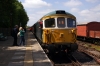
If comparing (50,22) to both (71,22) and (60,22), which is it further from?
(71,22)

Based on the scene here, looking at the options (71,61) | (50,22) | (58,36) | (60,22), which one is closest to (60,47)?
(58,36)

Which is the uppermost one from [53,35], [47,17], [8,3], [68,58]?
[8,3]

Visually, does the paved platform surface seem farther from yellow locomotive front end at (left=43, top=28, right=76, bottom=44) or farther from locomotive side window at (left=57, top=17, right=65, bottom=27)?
locomotive side window at (left=57, top=17, right=65, bottom=27)

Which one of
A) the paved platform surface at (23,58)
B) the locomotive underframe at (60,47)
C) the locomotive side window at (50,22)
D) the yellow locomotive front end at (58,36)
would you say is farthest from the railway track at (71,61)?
the locomotive side window at (50,22)

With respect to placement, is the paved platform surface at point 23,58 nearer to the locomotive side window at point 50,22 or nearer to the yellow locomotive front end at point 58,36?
the yellow locomotive front end at point 58,36

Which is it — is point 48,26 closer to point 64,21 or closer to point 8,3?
point 64,21

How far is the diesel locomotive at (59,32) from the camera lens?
14.6 m

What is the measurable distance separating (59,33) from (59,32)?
0.07 meters

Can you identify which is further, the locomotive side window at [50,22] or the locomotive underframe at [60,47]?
the locomotive side window at [50,22]

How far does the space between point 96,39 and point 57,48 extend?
1490 centimetres

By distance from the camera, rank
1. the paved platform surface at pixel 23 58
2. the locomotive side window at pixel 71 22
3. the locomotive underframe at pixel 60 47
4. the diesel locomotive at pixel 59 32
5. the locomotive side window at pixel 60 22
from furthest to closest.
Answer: the locomotive side window at pixel 71 22
the locomotive side window at pixel 60 22
the diesel locomotive at pixel 59 32
the locomotive underframe at pixel 60 47
the paved platform surface at pixel 23 58

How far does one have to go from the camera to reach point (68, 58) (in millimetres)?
15711

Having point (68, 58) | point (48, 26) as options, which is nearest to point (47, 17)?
point (48, 26)

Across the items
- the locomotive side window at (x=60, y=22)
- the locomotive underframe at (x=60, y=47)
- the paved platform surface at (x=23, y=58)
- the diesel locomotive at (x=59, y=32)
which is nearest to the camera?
the paved platform surface at (x=23, y=58)
